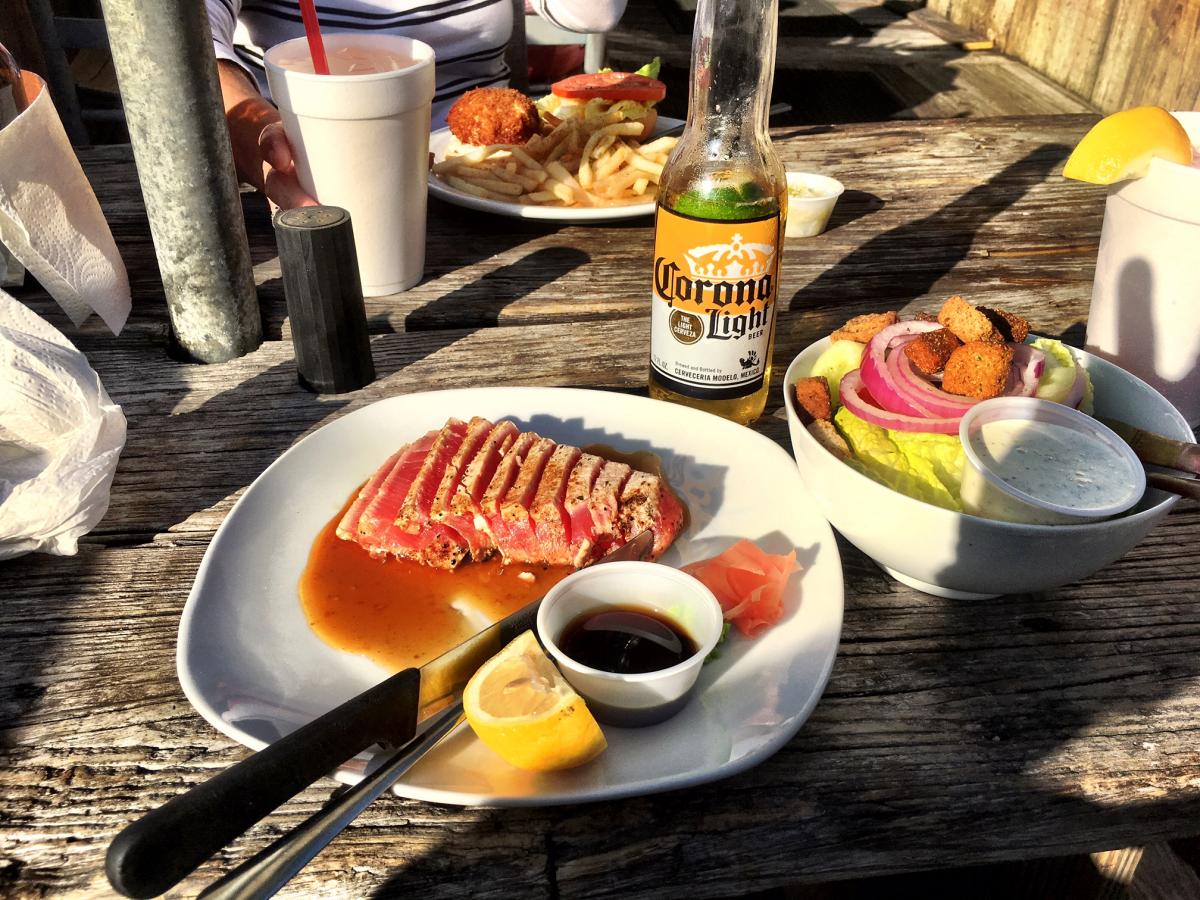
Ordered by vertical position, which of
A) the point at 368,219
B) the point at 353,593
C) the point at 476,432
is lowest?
the point at 353,593

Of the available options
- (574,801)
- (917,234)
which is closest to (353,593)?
(574,801)

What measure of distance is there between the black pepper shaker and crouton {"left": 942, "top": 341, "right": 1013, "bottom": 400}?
131 cm

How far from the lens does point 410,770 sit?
3.92 feet

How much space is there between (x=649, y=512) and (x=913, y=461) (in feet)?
1.59

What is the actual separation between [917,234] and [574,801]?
7.69ft

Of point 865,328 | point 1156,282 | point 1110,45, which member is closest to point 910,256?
point 1156,282

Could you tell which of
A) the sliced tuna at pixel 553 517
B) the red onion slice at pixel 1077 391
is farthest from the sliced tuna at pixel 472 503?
the red onion slice at pixel 1077 391

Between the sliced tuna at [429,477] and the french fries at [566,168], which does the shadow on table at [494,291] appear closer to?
the french fries at [566,168]

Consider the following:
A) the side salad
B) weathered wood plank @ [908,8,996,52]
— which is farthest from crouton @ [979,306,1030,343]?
weathered wood plank @ [908,8,996,52]

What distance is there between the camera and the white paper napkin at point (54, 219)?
1.93 meters

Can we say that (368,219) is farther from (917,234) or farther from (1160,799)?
(1160,799)

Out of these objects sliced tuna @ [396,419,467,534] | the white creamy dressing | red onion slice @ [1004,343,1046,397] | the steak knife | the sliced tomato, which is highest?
the sliced tomato

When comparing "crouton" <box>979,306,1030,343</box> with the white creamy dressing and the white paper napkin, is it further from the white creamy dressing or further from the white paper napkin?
the white paper napkin

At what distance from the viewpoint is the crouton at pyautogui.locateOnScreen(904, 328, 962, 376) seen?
1.61 m
